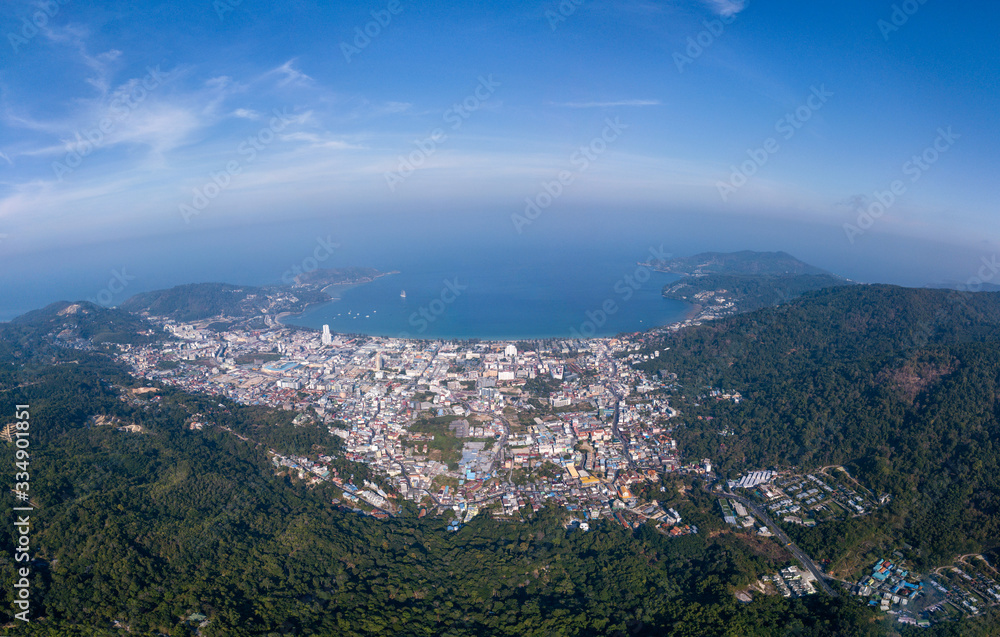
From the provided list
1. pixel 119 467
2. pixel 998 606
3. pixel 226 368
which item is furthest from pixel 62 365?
pixel 998 606

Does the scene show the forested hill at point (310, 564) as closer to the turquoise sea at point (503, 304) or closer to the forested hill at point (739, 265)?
the turquoise sea at point (503, 304)

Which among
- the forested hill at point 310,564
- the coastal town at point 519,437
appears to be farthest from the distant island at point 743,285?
the forested hill at point 310,564

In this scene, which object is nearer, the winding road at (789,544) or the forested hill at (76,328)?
the winding road at (789,544)

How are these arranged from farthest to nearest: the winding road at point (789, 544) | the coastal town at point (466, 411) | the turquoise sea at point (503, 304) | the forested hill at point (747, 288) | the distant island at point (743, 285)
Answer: the forested hill at point (747, 288) → the distant island at point (743, 285) → the turquoise sea at point (503, 304) → the coastal town at point (466, 411) → the winding road at point (789, 544)

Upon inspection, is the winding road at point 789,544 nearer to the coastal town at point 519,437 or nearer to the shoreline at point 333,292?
the coastal town at point 519,437

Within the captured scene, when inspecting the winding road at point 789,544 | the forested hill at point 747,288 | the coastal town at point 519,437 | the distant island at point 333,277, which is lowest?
the winding road at point 789,544

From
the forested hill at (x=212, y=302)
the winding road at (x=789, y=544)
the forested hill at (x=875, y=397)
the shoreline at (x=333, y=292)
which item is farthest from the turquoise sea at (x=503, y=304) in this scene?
the winding road at (x=789, y=544)

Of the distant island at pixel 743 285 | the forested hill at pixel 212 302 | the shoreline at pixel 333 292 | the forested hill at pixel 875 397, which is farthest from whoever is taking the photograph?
the distant island at pixel 743 285

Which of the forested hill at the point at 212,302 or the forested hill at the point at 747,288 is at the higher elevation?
the forested hill at the point at 212,302
